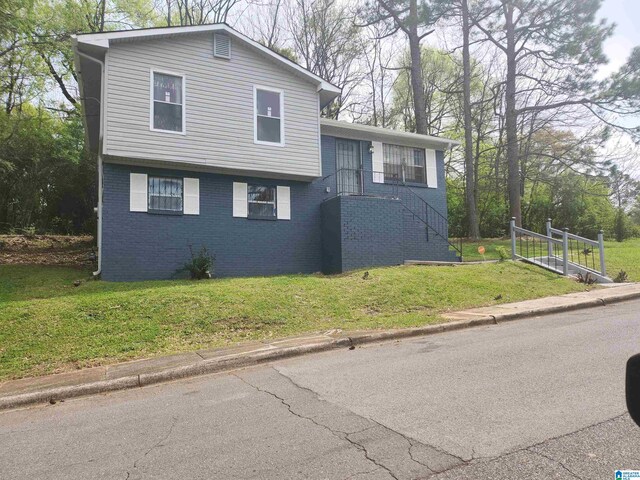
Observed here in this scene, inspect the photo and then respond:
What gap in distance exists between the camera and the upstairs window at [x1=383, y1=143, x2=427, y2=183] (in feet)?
55.2

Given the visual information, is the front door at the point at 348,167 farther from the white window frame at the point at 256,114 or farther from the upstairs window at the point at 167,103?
the upstairs window at the point at 167,103

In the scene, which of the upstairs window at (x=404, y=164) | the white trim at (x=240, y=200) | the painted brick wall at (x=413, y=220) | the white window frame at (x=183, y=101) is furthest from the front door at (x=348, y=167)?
the white window frame at (x=183, y=101)

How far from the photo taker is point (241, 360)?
20.6ft

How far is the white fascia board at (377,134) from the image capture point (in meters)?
15.5

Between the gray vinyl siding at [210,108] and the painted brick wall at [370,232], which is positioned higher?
the gray vinyl siding at [210,108]

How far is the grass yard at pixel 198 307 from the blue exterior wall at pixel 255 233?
1329 millimetres

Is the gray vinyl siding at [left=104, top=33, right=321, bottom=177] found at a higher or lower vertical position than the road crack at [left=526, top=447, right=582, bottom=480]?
higher

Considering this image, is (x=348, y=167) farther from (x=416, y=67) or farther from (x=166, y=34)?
Result: (x=416, y=67)

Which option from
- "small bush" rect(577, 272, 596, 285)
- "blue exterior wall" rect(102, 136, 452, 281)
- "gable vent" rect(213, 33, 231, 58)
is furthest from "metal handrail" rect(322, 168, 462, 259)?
"gable vent" rect(213, 33, 231, 58)

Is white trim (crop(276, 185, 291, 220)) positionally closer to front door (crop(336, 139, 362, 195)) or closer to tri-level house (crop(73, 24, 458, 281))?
tri-level house (crop(73, 24, 458, 281))

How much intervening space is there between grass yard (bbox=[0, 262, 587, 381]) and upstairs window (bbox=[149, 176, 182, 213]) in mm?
2684

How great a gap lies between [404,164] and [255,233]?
272 inches

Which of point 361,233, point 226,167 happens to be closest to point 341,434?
point 361,233

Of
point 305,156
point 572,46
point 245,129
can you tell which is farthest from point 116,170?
point 572,46
